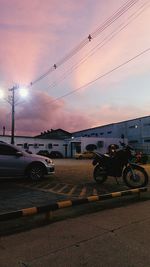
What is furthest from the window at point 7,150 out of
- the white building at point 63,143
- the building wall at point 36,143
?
the building wall at point 36,143

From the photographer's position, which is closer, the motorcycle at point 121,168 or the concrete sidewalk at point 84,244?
the concrete sidewalk at point 84,244

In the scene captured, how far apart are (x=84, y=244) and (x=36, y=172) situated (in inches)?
296

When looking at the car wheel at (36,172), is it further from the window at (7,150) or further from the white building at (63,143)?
the white building at (63,143)

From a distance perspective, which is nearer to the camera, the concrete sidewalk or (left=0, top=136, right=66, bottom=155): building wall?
the concrete sidewalk

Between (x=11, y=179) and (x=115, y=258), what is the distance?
8.85 metres

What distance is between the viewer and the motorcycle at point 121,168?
9.24 metres

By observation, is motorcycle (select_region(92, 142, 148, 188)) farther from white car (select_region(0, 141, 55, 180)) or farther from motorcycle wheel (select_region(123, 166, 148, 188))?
white car (select_region(0, 141, 55, 180))

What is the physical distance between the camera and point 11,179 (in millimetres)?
11859

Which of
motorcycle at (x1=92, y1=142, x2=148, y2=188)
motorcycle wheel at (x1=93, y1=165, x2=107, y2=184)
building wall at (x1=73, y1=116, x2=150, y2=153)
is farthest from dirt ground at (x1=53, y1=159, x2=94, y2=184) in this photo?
building wall at (x1=73, y1=116, x2=150, y2=153)

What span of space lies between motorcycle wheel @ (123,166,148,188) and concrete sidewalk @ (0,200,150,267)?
356 centimetres

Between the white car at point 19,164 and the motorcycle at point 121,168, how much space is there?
242 cm

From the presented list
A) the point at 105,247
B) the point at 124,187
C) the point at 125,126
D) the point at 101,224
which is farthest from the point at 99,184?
the point at 125,126

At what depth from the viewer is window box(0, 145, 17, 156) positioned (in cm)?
1116

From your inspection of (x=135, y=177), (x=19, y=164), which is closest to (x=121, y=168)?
(x=135, y=177)
